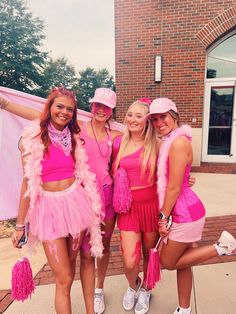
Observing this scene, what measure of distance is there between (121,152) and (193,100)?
570cm

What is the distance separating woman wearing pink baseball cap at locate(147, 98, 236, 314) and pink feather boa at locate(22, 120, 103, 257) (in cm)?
48

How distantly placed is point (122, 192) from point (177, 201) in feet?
1.37

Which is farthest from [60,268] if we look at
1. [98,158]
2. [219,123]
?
[219,123]

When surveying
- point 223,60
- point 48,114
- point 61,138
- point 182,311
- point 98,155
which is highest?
point 223,60

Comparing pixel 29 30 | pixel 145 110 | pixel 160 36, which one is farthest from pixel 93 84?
pixel 145 110

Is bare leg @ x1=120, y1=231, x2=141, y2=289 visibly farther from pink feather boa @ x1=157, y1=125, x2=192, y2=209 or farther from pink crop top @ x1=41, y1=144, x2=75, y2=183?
pink crop top @ x1=41, y1=144, x2=75, y2=183

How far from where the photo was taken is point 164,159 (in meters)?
1.97

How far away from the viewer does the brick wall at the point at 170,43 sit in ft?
22.8

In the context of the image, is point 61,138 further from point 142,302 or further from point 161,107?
point 142,302

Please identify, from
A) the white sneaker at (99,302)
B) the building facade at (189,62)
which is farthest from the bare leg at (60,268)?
the building facade at (189,62)

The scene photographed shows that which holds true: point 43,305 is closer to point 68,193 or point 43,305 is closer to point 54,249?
point 54,249

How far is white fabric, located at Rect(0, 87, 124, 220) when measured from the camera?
2369mm

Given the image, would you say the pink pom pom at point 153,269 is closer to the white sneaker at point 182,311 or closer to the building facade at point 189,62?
the white sneaker at point 182,311

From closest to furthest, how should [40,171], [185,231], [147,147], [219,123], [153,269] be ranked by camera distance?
[40,171] → [185,231] → [153,269] → [147,147] → [219,123]
